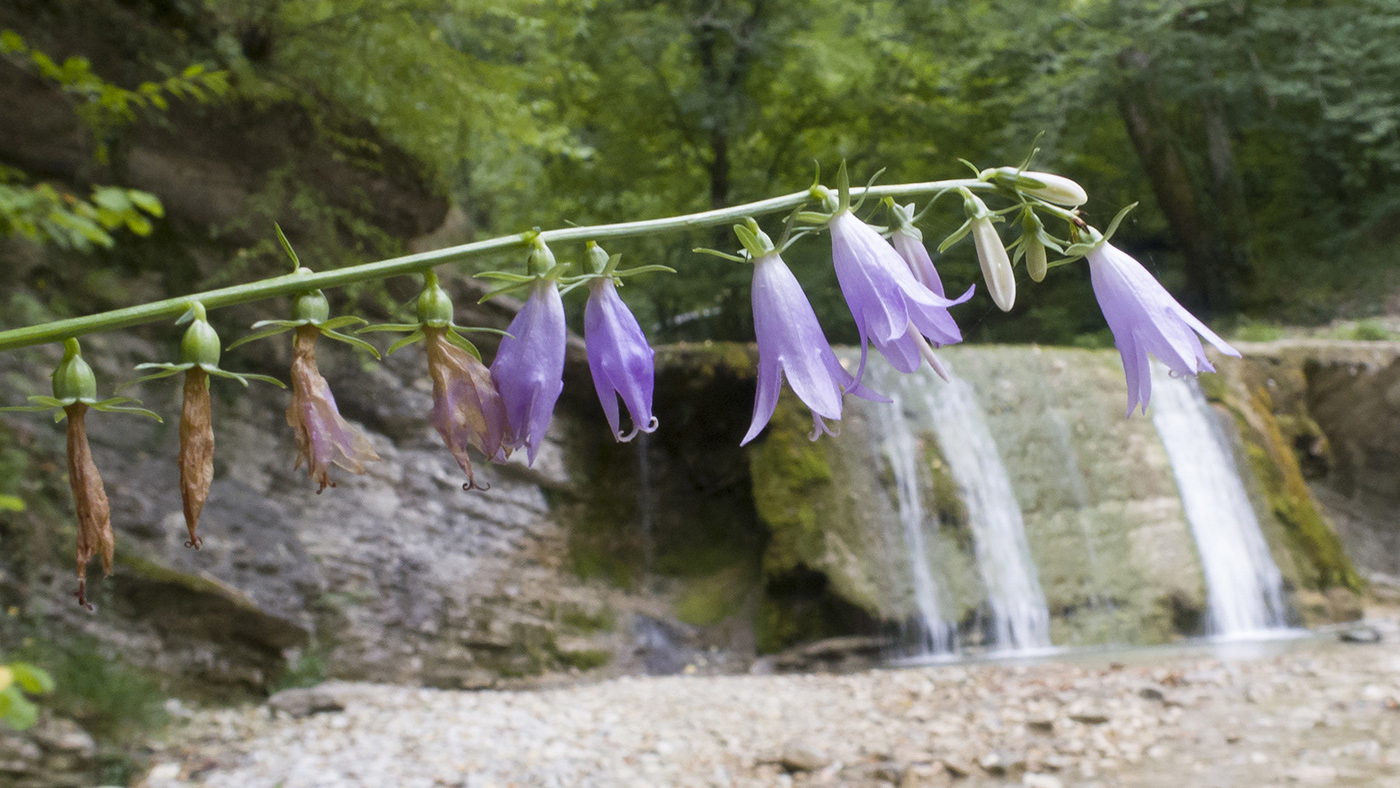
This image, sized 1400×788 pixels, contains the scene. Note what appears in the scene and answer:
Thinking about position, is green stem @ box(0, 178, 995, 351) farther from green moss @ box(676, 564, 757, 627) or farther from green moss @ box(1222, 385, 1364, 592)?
green moss @ box(1222, 385, 1364, 592)

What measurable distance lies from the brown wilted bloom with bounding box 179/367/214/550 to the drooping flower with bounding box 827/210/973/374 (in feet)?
1.21

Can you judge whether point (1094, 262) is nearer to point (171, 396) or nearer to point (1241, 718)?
point (1241, 718)

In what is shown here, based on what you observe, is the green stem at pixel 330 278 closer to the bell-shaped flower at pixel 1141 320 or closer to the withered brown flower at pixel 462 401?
the withered brown flower at pixel 462 401

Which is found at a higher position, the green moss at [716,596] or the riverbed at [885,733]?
the green moss at [716,596]

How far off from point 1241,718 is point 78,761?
3.96 m

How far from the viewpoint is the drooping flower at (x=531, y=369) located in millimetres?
517

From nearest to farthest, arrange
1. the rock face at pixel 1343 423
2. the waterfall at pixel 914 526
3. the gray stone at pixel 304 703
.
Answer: the gray stone at pixel 304 703 < the waterfall at pixel 914 526 < the rock face at pixel 1343 423

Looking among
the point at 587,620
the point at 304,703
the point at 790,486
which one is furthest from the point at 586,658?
the point at 304,703

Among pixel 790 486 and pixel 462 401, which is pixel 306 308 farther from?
pixel 790 486

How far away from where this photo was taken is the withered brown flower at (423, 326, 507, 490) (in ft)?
1.59

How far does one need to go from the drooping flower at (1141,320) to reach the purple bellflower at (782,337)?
0.58ft

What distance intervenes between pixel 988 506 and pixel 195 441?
5.86 metres

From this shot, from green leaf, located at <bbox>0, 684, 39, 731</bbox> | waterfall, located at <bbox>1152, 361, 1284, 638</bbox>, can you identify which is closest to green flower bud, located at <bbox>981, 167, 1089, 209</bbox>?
green leaf, located at <bbox>0, 684, 39, 731</bbox>

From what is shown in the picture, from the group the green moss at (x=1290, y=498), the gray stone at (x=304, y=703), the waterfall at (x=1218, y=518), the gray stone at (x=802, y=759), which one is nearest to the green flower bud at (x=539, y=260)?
the gray stone at (x=802, y=759)
